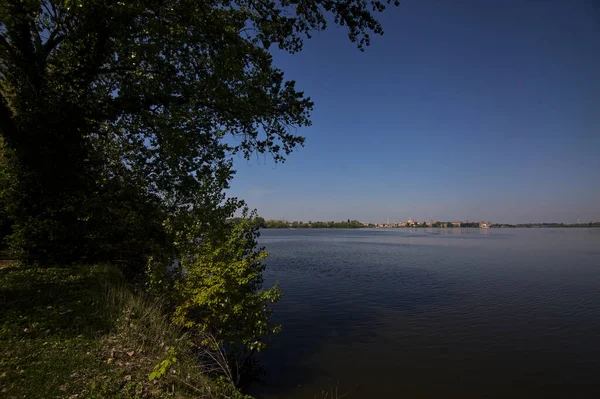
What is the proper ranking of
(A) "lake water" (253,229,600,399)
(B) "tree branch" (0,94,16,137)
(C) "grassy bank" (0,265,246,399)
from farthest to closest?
(B) "tree branch" (0,94,16,137) < (A) "lake water" (253,229,600,399) < (C) "grassy bank" (0,265,246,399)

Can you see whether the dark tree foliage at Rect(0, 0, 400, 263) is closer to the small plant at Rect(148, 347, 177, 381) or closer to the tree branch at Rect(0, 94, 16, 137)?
the tree branch at Rect(0, 94, 16, 137)

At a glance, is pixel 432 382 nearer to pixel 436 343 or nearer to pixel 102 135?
pixel 436 343

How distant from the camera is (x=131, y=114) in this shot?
1203 centimetres

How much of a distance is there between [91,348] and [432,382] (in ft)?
26.8

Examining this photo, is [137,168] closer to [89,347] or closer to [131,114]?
[131,114]

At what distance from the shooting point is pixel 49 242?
10727 mm

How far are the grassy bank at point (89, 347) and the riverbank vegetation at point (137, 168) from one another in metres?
A: 0.05

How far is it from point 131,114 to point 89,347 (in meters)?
9.05

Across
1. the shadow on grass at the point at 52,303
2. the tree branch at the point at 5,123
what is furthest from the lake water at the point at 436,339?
the tree branch at the point at 5,123

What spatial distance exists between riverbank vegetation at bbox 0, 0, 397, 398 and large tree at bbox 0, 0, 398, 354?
5 centimetres

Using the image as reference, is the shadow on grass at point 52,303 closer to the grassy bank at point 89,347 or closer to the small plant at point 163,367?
Result: the grassy bank at point 89,347

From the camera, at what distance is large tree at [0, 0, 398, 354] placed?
8.96 m

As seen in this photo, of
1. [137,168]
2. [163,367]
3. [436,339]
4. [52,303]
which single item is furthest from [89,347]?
[436,339]

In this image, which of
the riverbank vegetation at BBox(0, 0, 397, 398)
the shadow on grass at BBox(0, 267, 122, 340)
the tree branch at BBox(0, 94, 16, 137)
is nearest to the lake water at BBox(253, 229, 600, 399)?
the riverbank vegetation at BBox(0, 0, 397, 398)
